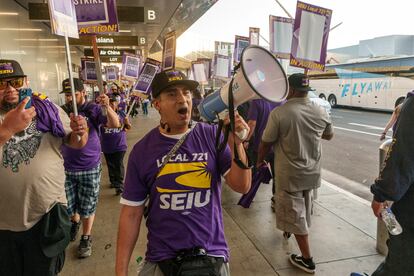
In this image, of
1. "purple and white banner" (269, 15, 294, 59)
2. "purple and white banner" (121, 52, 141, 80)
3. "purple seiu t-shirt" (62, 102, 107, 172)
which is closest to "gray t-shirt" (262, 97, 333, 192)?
"purple seiu t-shirt" (62, 102, 107, 172)

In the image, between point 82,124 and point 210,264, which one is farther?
point 82,124

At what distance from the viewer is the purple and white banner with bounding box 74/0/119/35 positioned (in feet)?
13.5

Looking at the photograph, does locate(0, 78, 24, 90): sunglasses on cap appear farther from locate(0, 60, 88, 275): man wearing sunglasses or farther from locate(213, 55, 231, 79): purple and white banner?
locate(213, 55, 231, 79): purple and white banner

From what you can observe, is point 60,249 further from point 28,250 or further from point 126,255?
point 126,255

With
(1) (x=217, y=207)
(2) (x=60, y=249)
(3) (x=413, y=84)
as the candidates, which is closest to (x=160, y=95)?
(1) (x=217, y=207)

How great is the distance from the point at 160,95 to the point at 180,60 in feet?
140

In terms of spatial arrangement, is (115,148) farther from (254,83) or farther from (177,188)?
(254,83)

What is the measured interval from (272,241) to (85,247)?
86.1 inches

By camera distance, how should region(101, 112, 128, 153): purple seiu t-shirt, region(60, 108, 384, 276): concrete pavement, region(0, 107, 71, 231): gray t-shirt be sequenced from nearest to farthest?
region(0, 107, 71, 231): gray t-shirt
region(60, 108, 384, 276): concrete pavement
region(101, 112, 128, 153): purple seiu t-shirt

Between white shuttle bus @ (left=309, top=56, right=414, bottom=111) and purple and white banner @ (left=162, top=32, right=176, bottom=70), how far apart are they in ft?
53.8

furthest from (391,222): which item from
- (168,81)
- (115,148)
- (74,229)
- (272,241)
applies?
(115,148)

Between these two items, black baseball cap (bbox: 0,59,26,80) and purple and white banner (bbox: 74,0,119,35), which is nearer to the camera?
black baseball cap (bbox: 0,59,26,80)

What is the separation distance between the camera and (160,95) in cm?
184

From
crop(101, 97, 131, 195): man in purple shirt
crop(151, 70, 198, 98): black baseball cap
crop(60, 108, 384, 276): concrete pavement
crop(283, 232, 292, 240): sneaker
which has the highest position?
crop(151, 70, 198, 98): black baseball cap
